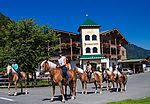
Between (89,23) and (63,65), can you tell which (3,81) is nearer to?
(63,65)

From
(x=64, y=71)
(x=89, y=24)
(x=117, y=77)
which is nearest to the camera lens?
(x=64, y=71)

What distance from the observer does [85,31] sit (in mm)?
77312

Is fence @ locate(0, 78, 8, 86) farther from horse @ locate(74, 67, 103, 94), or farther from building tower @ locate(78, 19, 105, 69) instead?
building tower @ locate(78, 19, 105, 69)

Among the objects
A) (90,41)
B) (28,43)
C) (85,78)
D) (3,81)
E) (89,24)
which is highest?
(89,24)

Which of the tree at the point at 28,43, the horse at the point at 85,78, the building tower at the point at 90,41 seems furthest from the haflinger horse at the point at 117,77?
the building tower at the point at 90,41

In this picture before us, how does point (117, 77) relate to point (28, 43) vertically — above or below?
below

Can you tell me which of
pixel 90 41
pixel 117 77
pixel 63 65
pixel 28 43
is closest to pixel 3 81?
pixel 28 43

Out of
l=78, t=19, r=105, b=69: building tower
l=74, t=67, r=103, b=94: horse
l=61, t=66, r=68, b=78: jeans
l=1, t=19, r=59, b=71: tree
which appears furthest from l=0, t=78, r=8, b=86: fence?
l=78, t=19, r=105, b=69: building tower

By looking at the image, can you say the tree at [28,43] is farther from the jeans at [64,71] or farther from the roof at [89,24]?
the roof at [89,24]

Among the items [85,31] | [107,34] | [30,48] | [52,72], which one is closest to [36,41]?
[30,48]

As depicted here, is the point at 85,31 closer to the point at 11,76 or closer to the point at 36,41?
the point at 36,41

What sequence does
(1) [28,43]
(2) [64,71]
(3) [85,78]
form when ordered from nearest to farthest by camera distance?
1. (2) [64,71]
2. (3) [85,78]
3. (1) [28,43]

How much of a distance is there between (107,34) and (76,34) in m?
9.24

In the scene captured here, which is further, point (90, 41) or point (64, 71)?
point (90, 41)
